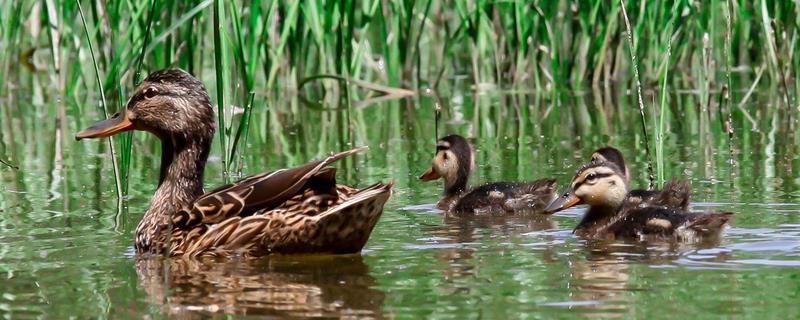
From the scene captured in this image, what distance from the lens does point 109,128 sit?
23.4 feet

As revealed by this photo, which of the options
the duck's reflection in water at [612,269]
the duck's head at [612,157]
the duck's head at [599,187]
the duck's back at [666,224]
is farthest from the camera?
the duck's head at [612,157]

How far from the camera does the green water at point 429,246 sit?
5246 millimetres

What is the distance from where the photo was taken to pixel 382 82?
14766 mm

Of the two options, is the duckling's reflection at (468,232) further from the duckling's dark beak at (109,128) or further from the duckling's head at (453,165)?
the duckling's dark beak at (109,128)

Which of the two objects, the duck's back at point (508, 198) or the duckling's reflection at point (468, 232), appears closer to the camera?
the duckling's reflection at point (468, 232)

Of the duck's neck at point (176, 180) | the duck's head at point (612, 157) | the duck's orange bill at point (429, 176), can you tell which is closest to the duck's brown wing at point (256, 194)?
the duck's neck at point (176, 180)

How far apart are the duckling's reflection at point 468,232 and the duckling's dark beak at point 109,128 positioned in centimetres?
145

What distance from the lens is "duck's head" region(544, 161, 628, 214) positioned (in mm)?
7410

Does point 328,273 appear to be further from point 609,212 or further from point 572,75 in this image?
point 572,75

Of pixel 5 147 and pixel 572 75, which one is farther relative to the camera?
pixel 572 75

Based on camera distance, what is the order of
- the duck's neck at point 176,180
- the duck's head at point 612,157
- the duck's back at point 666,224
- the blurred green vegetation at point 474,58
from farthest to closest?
the blurred green vegetation at point 474,58 < the duck's head at point 612,157 < the duck's neck at point 176,180 < the duck's back at point 666,224

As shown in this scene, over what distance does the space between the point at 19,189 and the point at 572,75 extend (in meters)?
6.58

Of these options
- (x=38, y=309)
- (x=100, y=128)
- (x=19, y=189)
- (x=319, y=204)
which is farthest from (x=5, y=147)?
(x=38, y=309)

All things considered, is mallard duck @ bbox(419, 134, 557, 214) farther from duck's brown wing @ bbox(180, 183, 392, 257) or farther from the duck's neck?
duck's brown wing @ bbox(180, 183, 392, 257)
